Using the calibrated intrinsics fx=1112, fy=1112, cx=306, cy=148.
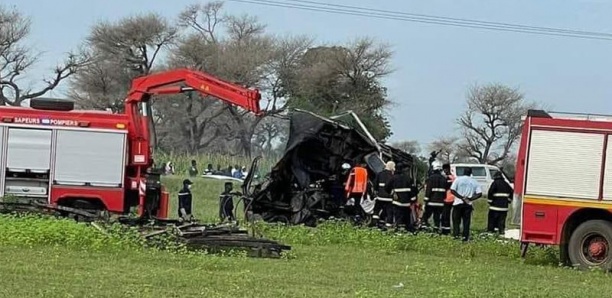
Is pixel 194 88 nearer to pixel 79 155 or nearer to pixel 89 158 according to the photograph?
pixel 89 158

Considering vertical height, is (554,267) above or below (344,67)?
below

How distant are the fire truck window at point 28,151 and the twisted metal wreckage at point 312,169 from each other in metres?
4.97

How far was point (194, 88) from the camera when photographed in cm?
2364

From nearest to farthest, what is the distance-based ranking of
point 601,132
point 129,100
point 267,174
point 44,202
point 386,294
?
point 386,294, point 601,132, point 44,202, point 129,100, point 267,174

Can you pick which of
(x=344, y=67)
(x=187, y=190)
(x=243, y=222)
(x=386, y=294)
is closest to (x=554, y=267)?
(x=386, y=294)

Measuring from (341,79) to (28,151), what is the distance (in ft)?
132

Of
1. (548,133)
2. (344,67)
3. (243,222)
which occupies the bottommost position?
(243,222)

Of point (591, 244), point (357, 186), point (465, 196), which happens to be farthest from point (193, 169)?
point (591, 244)

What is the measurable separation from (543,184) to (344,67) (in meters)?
44.7

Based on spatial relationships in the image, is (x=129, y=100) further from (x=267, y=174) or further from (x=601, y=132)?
(x=601, y=132)

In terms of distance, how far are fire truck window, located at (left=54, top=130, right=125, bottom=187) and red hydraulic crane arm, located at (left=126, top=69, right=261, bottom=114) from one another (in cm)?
132

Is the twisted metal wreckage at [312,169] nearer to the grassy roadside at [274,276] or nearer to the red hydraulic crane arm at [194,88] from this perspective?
the red hydraulic crane arm at [194,88]

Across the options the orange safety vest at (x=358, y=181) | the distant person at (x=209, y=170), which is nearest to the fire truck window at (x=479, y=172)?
the distant person at (x=209, y=170)

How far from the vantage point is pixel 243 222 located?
2453cm
